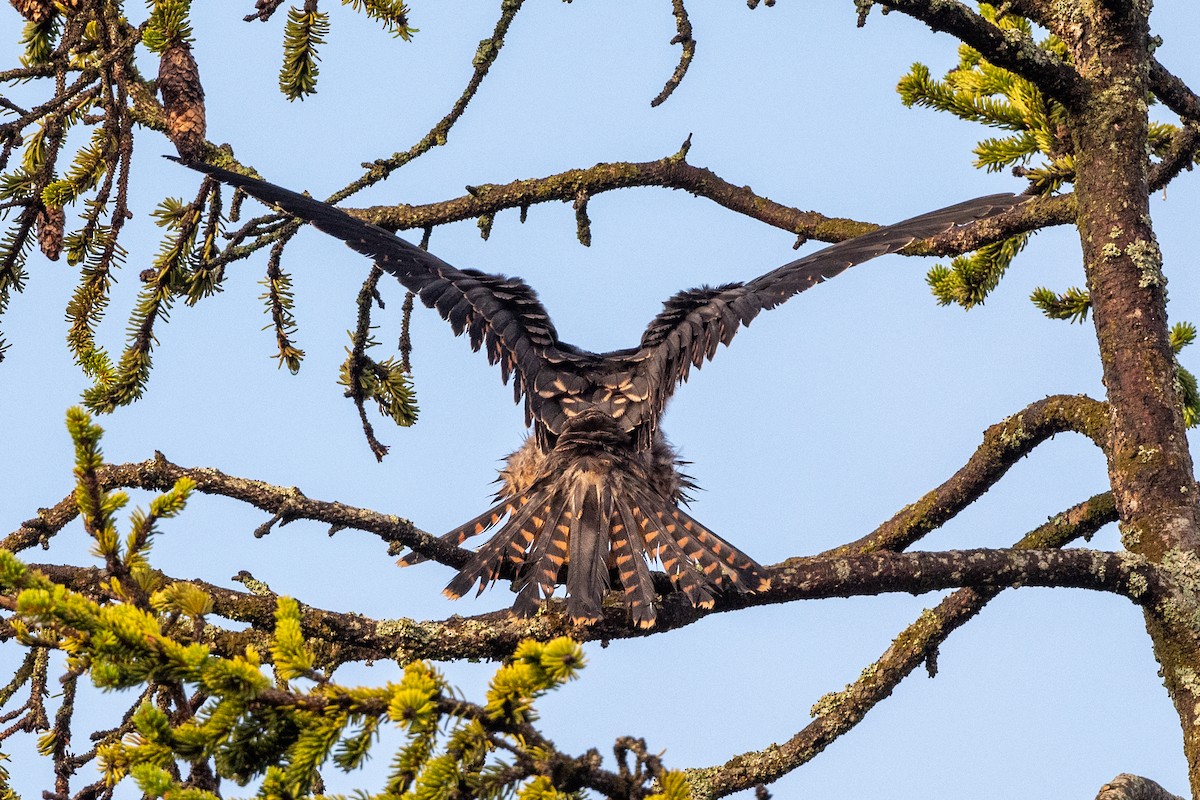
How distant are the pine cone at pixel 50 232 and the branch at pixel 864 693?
3.11 m

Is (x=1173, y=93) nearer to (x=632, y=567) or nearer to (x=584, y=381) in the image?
(x=584, y=381)

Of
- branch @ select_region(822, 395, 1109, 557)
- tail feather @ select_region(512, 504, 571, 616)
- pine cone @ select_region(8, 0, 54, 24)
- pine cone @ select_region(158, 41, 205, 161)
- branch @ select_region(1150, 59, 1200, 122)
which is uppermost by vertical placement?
pine cone @ select_region(8, 0, 54, 24)

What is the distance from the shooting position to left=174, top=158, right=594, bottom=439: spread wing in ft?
16.5

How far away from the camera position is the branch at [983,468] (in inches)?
190

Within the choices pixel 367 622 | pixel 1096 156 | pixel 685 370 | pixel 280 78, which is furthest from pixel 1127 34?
pixel 367 622

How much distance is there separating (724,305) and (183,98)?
7.50 feet

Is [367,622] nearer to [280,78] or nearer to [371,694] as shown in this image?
[371,694]

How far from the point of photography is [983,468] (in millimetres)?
4898

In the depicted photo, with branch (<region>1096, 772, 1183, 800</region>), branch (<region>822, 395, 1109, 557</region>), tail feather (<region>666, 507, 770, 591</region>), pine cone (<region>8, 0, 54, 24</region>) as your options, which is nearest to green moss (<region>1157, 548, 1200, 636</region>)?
branch (<region>1096, 772, 1183, 800</region>)

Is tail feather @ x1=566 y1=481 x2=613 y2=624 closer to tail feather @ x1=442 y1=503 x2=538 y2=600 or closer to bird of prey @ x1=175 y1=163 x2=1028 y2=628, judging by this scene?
bird of prey @ x1=175 y1=163 x2=1028 y2=628

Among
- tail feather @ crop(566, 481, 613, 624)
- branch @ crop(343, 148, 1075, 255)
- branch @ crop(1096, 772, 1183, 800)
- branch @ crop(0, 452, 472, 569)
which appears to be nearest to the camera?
branch @ crop(1096, 772, 1183, 800)

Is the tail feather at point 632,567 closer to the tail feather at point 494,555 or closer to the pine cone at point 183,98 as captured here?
the tail feather at point 494,555

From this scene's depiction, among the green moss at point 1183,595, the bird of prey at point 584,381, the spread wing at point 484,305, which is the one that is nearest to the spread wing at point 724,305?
the bird of prey at point 584,381

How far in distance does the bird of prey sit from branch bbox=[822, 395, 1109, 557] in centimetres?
85
